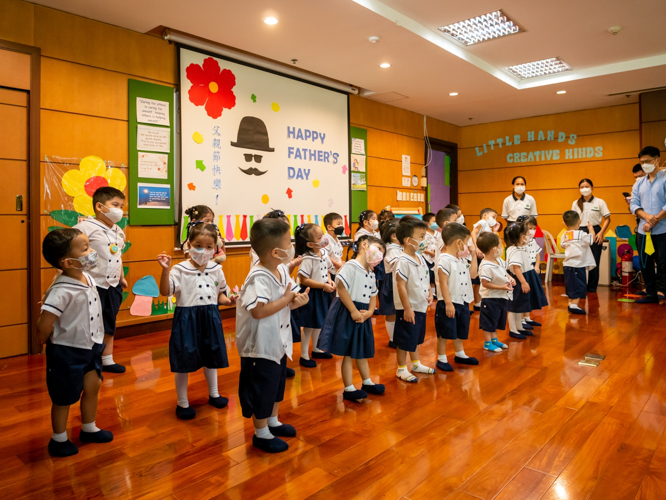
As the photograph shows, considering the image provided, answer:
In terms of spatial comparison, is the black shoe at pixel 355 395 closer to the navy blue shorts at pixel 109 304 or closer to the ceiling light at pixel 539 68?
the navy blue shorts at pixel 109 304

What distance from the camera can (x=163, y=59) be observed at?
4.69 meters

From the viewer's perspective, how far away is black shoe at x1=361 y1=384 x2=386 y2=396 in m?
2.86

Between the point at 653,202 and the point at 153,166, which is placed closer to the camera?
the point at 153,166

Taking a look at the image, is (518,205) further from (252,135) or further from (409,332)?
(409,332)

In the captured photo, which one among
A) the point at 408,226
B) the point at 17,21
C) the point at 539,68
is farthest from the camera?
the point at 539,68

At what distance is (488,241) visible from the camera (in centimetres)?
382

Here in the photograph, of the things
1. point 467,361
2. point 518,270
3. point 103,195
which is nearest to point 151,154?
point 103,195

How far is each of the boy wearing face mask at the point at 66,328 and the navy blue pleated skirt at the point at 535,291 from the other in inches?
149

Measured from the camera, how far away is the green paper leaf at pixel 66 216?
13.0 feet

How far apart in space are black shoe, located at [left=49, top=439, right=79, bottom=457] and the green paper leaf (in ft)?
7.81

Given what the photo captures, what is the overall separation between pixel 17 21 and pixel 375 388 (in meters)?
4.03

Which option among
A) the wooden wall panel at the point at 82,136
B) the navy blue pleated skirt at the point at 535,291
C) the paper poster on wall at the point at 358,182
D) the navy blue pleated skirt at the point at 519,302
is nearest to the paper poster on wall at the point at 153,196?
the wooden wall panel at the point at 82,136

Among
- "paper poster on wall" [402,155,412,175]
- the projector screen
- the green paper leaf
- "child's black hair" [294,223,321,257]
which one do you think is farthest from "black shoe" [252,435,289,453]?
"paper poster on wall" [402,155,412,175]

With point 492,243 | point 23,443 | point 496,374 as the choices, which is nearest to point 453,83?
point 492,243
